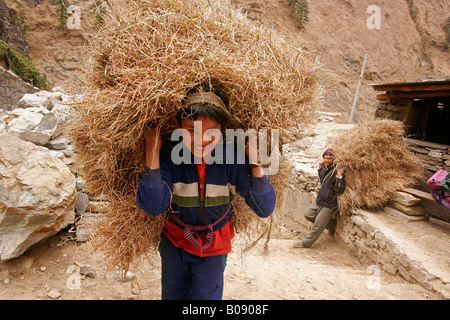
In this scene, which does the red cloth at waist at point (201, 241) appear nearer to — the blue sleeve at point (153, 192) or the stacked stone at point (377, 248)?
the blue sleeve at point (153, 192)

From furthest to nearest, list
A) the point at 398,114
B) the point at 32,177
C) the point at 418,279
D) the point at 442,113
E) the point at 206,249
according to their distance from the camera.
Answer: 1. the point at 442,113
2. the point at 398,114
3. the point at 418,279
4. the point at 32,177
5. the point at 206,249

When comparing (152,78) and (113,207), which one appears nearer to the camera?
(152,78)

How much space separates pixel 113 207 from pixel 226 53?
3.58ft

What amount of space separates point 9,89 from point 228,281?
26.4 feet

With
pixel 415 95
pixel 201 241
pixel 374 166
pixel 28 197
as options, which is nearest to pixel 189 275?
pixel 201 241

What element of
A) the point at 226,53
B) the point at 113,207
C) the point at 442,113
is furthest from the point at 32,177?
the point at 442,113

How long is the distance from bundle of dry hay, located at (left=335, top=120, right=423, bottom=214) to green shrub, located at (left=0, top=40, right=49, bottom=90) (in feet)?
36.4

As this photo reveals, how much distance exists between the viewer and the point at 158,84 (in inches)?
45.8

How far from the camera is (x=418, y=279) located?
3596mm

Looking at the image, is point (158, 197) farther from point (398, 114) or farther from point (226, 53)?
point (398, 114)

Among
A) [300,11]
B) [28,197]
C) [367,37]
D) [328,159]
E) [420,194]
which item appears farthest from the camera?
[367,37]
